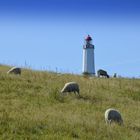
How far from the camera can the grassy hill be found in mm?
17031

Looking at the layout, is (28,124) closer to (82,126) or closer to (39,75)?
(82,126)

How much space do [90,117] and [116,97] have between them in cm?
703

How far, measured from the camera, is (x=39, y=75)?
31.6 meters

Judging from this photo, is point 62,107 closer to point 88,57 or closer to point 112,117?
point 112,117

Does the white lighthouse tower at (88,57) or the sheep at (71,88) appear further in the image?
the white lighthouse tower at (88,57)

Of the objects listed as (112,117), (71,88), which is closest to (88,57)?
(71,88)

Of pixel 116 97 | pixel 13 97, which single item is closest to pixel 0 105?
pixel 13 97

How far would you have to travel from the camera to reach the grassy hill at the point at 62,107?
1703 centimetres

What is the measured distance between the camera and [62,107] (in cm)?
2288

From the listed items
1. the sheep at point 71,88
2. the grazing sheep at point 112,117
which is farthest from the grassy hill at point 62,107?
the sheep at point 71,88

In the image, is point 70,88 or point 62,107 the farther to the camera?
point 70,88

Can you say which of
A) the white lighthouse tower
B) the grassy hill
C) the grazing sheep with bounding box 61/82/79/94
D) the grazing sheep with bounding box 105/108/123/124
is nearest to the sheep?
the grazing sheep with bounding box 61/82/79/94

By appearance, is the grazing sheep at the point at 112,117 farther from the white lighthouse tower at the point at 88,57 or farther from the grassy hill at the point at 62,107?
the white lighthouse tower at the point at 88,57

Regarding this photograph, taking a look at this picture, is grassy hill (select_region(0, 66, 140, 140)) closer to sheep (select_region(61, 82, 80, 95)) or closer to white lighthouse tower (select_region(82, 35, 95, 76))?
sheep (select_region(61, 82, 80, 95))
